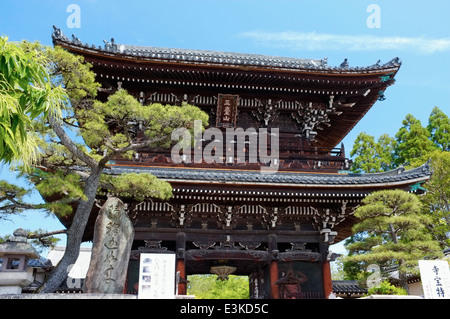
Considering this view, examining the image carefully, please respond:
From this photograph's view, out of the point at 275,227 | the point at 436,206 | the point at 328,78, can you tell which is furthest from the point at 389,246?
the point at 436,206

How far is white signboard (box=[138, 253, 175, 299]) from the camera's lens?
26.6 ft

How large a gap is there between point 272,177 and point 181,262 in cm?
416

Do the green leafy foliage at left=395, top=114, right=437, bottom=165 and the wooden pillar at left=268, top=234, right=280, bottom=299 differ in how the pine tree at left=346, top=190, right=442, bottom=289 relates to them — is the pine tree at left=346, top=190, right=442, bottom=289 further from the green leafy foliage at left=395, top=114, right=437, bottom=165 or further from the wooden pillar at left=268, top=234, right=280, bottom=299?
the green leafy foliage at left=395, top=114, right=437, bottom=165

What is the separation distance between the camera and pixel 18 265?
8852 millimetres

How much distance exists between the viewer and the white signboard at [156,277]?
26.6ft

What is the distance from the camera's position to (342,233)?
1647 centimetres

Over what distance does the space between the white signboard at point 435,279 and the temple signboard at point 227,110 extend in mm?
8565

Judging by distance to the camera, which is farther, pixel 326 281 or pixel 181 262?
pixel 326 281

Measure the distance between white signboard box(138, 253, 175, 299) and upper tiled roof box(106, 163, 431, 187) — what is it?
3.63 metres

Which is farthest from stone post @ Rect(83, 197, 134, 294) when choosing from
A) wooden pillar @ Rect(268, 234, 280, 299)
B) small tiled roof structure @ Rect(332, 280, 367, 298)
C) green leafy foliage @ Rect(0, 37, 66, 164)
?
small tiled roof structure @ Rect(332, 280, 367, 298)

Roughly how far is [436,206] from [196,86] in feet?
60.6

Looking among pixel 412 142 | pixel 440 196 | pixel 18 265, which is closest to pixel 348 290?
pixel 18 265

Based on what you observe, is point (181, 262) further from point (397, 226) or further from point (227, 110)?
point (397, 226)
